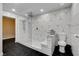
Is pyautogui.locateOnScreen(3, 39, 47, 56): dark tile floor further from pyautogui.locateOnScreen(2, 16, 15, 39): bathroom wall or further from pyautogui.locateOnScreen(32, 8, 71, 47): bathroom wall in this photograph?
pyautogui.locateOnScreen(2, 16, 15, 39): bathroom wall

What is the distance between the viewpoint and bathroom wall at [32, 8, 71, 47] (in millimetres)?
1683

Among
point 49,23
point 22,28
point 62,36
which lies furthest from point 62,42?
point 22,28

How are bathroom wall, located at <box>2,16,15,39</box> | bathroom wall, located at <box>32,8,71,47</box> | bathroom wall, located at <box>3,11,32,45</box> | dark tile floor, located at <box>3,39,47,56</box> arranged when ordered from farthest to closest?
1. bathroom wall, located at <box>2,16,15,39</box>
2. bathroom wall, located at <box>3,11,32,45</box>
3. bathroom wall, located at <box>32,8,71,47</box>
4. dark tile floor, located at <box>3,39,47,56</box>

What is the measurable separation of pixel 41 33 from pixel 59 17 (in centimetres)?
83

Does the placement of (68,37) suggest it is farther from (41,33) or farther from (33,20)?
(33,20)

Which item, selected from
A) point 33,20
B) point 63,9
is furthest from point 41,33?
point 63,9

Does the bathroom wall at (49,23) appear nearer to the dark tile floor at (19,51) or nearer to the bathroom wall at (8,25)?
the dark tile floor at (19,51)

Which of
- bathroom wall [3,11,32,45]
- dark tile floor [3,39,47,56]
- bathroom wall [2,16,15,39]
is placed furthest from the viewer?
bathroom wall [2,16,15,39]

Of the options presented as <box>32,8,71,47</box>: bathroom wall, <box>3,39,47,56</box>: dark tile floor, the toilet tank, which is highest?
<box>32,8,71,47</box>: bathroom wall

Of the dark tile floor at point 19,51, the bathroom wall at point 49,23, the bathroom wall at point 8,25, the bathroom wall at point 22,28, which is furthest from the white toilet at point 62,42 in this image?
the bathroom wall at point 8,25

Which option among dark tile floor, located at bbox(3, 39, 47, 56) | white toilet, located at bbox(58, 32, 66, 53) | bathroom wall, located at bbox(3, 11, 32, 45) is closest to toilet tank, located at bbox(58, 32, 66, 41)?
white toilet, located at bbox(58, 32, 66, 53)

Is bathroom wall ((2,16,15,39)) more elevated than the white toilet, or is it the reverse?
bathroom wall ((2,16,15,39))

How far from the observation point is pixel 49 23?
5.71 ft

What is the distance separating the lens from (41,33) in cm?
183
